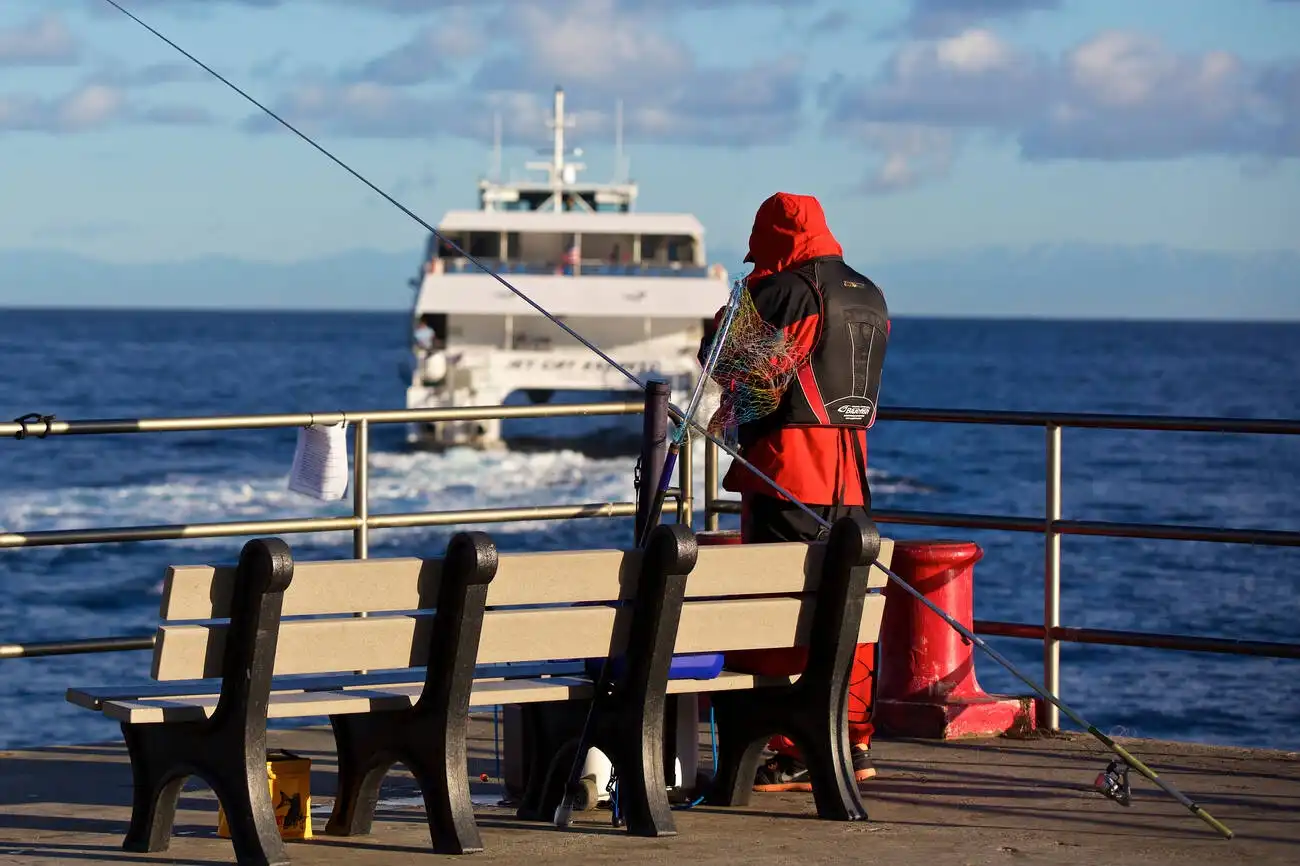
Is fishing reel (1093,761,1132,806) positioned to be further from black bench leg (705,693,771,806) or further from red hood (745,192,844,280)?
red hood (745,192,844,280)

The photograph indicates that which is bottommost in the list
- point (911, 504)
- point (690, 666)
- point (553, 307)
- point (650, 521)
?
point (690, 666)

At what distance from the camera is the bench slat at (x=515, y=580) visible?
485cm

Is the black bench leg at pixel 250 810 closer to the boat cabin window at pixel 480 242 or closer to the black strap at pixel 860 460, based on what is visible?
A: the black strap at pixel 860 460

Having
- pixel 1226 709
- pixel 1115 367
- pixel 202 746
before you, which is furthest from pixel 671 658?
pixel 1115 367

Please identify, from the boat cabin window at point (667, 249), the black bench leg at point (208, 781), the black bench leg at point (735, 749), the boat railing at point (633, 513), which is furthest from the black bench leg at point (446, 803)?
the boat cabin window at point (667, 249)

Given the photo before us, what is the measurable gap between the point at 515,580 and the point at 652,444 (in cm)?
62

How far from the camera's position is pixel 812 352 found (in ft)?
18.7

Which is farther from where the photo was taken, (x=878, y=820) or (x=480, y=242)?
(x=480, y=242)

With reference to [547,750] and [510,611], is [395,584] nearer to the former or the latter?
[510,611]

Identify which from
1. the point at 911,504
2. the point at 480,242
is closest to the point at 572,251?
the point at 480,242

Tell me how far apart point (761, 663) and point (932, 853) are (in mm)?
766

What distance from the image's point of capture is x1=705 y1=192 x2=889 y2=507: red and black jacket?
5707 mm

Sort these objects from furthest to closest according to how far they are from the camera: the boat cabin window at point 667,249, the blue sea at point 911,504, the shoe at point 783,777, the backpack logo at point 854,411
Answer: the boat cabin window at point 667,249, the blue sea at point 911,504, the shoe at point 783,777, the backpack logo at point 854,411

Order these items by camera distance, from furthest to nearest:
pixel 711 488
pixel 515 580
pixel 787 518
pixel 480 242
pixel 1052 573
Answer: pixel 480 242
pixel 711 488
pixel 1052 573
pixel 787 518
pixel 515 580
